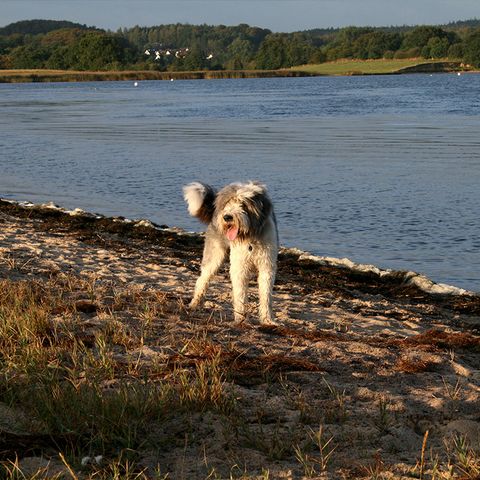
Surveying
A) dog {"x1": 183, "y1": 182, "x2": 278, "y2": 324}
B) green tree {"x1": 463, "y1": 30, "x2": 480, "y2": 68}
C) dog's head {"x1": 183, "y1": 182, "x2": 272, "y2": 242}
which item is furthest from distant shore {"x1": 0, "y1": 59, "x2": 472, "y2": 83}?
dog's head {"x1": 183, "y1": 182, "x2": 272, "y2": 242}

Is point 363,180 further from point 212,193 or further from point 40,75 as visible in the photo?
point 40,75

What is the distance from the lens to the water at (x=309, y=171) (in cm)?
1385

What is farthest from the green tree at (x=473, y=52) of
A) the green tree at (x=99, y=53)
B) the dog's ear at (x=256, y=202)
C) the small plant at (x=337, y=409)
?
the small plant at (x=337, y=409)

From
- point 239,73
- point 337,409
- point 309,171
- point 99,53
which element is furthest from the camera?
point 99,53

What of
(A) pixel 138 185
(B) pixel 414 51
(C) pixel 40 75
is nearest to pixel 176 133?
(A) pixel 138 185

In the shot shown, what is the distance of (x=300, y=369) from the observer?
5734 mm

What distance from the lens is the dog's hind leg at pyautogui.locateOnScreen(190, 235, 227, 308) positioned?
7.61m

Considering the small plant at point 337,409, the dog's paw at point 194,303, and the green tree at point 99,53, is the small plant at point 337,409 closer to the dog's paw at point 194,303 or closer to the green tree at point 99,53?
the dog's paw at point 194,303

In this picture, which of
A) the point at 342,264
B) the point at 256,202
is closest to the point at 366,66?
the point at 342,264

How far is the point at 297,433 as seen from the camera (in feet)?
15.1

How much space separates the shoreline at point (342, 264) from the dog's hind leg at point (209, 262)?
3.53m

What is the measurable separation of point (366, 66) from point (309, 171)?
11553cm

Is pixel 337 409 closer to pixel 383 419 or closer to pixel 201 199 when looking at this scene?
pixel 383 419

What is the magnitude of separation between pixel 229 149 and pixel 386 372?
69.6ft
